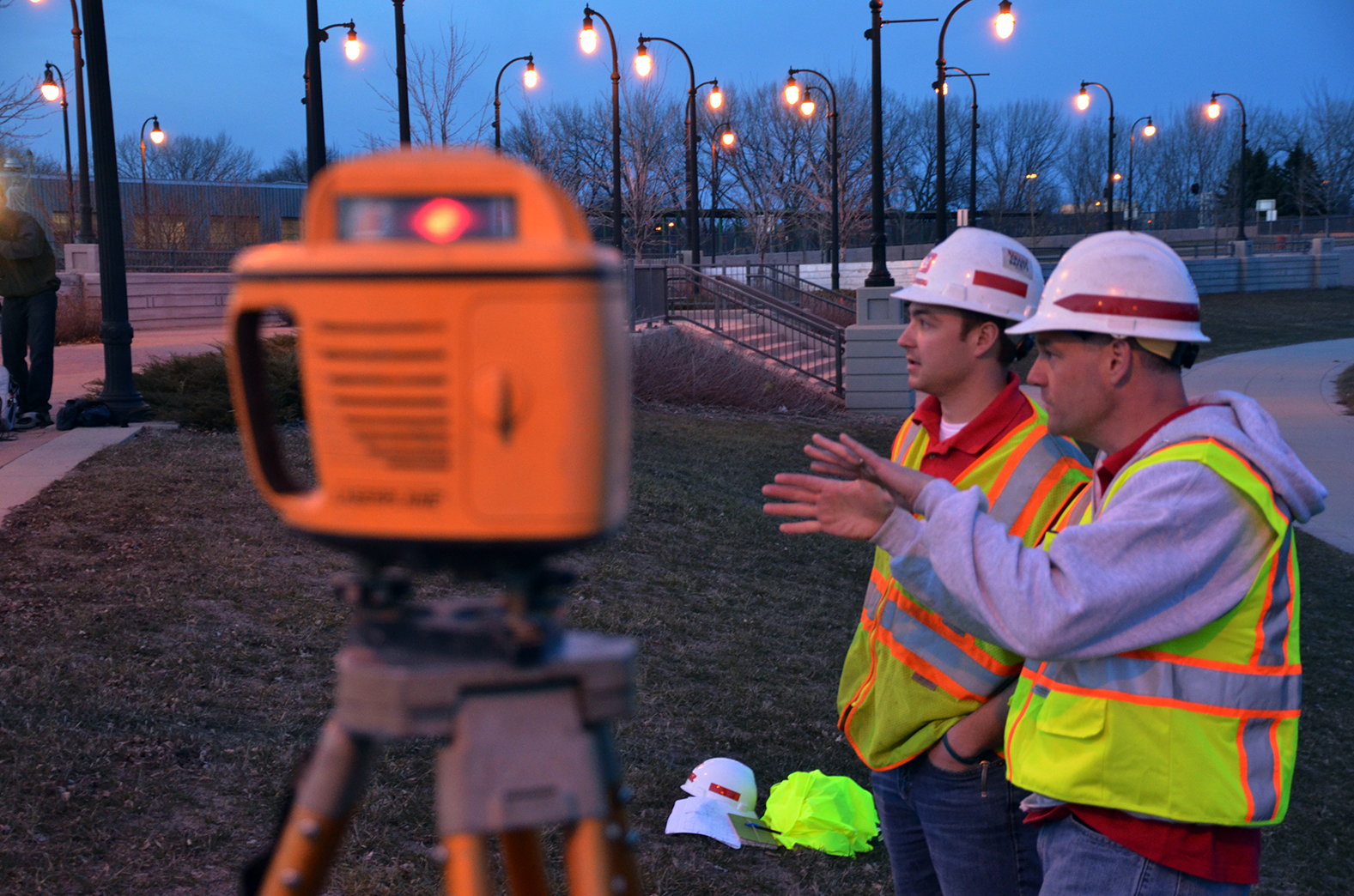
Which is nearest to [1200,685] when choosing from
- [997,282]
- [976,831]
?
[976,831]

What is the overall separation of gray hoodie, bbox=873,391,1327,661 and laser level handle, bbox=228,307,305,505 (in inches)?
49.7

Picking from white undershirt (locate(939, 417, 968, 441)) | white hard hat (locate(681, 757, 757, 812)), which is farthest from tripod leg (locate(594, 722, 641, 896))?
white hard hat (locate(681, 757, 757, 812))

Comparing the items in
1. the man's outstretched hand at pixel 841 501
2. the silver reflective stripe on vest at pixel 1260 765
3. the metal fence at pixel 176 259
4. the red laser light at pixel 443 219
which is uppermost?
the metal fence at pixel 176 259

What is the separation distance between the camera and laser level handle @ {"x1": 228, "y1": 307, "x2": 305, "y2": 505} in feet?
2.78

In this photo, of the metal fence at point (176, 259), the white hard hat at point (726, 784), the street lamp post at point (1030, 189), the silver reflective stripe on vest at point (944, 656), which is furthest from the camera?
the street lamp post at point (1030, 189)

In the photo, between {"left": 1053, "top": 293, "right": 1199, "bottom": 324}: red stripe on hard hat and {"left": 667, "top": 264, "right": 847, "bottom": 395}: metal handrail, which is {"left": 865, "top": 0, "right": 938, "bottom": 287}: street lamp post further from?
{"left": 1053, "top": 293, "right": 1199, "bottom": 324}: red stripe on hard hat

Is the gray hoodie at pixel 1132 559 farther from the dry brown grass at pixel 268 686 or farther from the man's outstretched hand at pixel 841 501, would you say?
the dry brown grass at pixel 268 686

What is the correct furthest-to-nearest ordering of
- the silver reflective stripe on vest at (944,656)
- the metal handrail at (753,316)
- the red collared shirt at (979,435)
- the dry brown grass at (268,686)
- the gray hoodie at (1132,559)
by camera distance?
1. the metal handrail at (753,316)
2. the dry brown grass at (268,686)
3. the red collared shirt at (979,435)
4. the silver reflective stripe on vest at (944,656)
5. the gray hoodie at (1132,559)

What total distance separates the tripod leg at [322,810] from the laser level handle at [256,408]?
20 centimetres

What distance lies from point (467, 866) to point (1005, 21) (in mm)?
28427

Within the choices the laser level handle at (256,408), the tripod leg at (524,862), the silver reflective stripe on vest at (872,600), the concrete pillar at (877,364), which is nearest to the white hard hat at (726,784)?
the silver reflective stripe on vest at (872,600)

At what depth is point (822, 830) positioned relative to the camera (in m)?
4.32

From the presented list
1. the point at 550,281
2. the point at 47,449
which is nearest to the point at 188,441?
the point at 47,449

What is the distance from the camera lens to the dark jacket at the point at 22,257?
9.84 m
